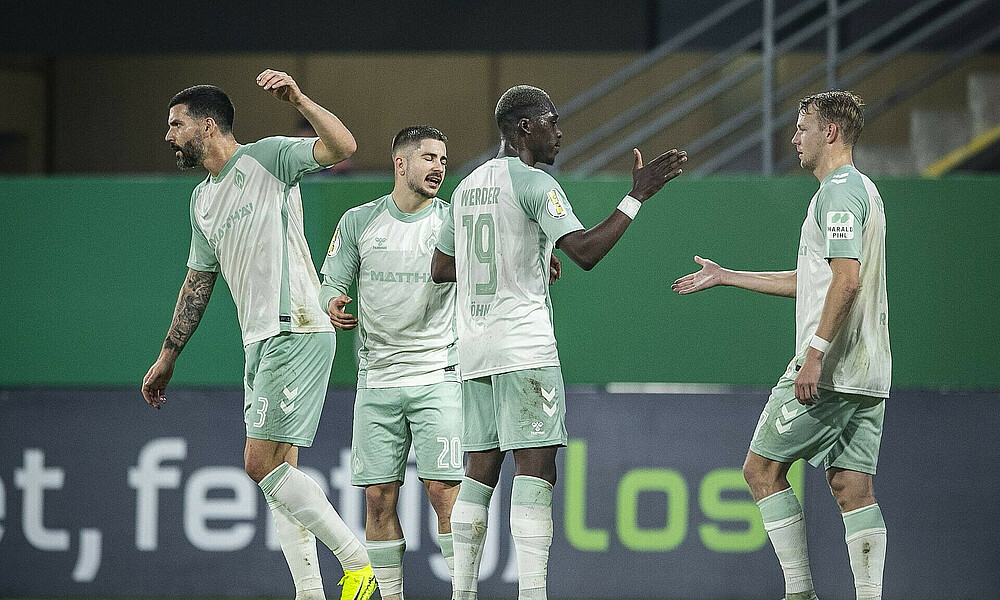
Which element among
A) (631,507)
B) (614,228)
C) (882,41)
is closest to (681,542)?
(631,507)

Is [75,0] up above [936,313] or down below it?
above

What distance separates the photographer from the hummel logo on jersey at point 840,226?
4770 millimetres

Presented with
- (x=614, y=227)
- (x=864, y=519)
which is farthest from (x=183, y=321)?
(x=864, y=519)

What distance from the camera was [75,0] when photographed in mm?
11625

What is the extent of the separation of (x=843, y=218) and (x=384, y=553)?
2.28 m

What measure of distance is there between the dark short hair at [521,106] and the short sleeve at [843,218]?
1089mm

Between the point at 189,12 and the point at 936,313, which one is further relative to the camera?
the point at 189,12

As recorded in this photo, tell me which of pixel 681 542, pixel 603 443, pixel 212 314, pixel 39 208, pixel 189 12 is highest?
pixel 189 12

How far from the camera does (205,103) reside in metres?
5.51

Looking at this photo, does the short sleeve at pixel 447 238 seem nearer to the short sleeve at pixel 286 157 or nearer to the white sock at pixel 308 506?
the short sleeve at pixel 286 157

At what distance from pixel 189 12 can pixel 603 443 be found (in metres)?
6.80

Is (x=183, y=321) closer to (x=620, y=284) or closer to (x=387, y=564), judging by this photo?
(x=387, y=564)

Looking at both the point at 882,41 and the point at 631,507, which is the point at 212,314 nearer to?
the point at 631,507

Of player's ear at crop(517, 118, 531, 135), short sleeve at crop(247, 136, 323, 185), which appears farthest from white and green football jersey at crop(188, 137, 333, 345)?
player's ear at crop(517, 118, 531, 135)
